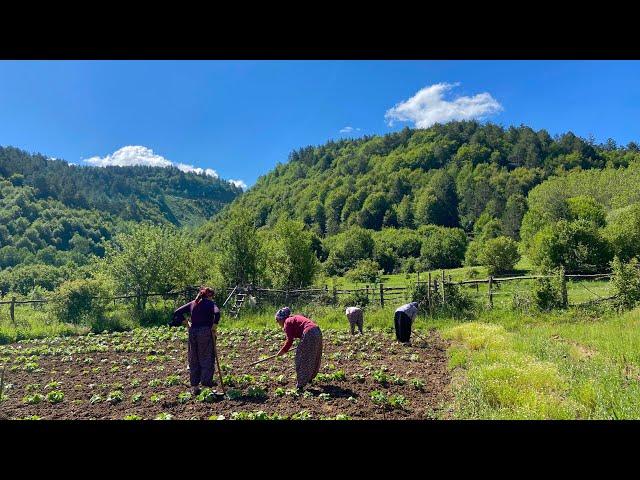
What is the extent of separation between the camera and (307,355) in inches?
239

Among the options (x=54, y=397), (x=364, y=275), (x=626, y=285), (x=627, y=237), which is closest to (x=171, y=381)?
(x=54, y=397)

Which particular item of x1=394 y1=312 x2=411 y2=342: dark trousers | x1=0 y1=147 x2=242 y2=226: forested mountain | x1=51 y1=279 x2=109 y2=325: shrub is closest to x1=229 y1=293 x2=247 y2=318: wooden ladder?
x1=51 y1=279 x2=109 y2=325: shrub

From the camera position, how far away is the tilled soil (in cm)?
532

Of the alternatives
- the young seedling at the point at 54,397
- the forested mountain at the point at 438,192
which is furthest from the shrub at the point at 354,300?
the forested mountain at the point at 438,192

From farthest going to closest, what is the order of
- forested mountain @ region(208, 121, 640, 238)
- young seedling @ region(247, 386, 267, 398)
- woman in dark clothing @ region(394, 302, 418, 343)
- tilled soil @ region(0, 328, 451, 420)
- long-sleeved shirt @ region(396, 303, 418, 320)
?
forested mountain @ region(208, 121, 640, 238)
woman in dark clothing @ region(394, 302, 418, 343)
long-sleeved shirt @ region(396, 303, 418, 320)
young seedling @ region(247, 386, 267, 398)
tilled soil @ region(0, 328, 451, 420)

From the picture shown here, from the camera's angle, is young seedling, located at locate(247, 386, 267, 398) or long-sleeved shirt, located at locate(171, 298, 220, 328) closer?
young seedling, located at locate(247, 386, 267, 398)

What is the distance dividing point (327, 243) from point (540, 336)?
210 feet

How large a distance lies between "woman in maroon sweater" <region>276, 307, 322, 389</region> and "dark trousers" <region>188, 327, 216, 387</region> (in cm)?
107

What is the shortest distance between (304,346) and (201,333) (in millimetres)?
1528

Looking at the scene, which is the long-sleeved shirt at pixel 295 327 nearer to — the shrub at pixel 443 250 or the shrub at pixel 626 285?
the shrub at pixel 626 285

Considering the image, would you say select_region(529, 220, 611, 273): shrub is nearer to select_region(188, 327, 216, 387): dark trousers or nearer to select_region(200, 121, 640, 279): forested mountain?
select_region(200, 121, 640, 279): forested mountain

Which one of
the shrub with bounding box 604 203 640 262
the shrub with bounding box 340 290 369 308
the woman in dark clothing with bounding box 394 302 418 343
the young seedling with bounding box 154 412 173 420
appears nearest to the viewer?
the young seedling with bounding box 154 412 173 420

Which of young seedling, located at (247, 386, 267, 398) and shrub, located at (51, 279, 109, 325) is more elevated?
shrub, located at (51, 279, 109, 325)
